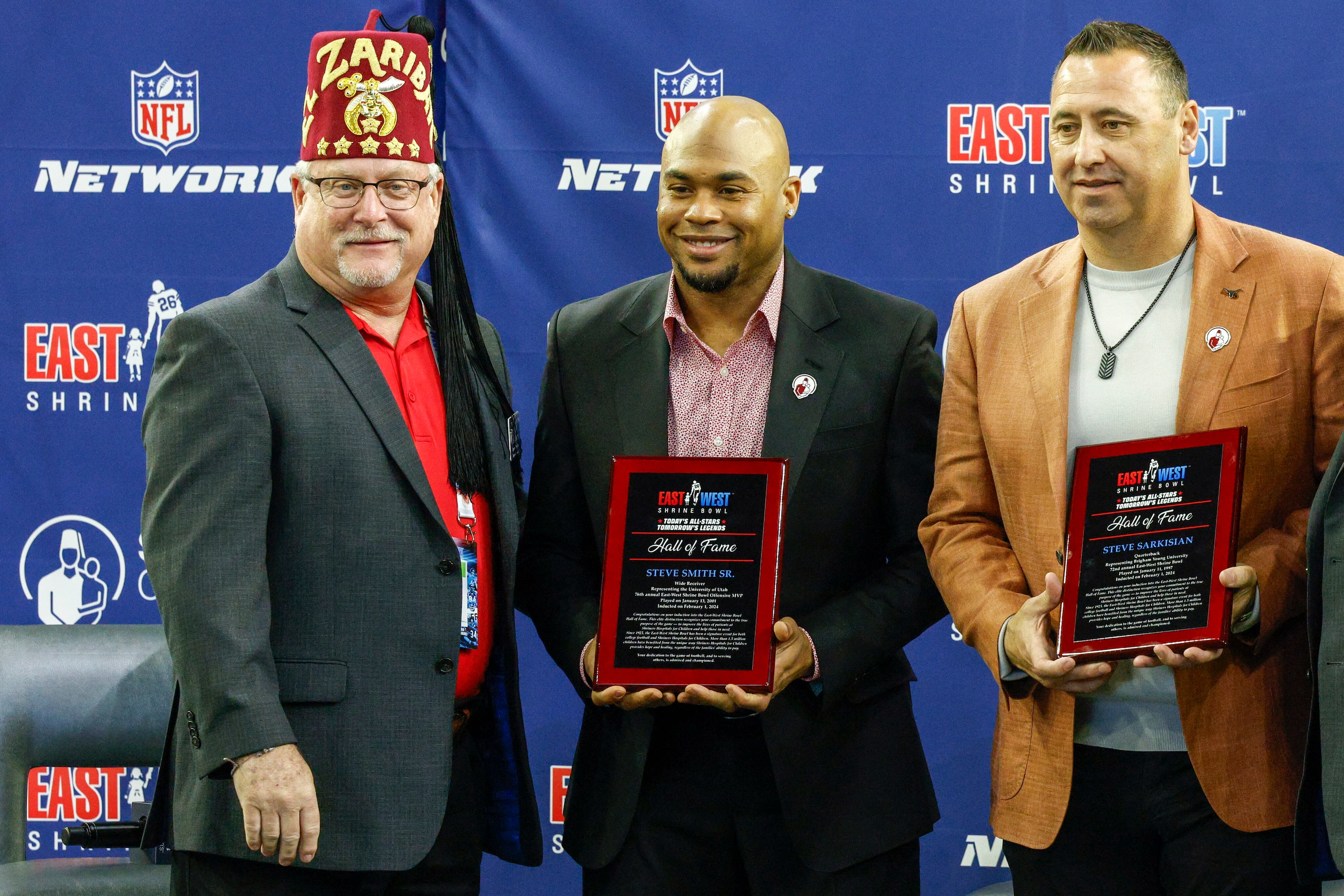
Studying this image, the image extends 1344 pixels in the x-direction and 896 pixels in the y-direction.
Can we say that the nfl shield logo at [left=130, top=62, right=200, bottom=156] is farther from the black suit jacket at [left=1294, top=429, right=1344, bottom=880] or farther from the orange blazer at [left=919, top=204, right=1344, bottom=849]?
the black suit jacket at [left=1294, top=429, right=1344, bottom=880]

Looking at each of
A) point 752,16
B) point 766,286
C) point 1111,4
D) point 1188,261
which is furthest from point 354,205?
point 1111,4

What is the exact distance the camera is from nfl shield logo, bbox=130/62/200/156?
4086 millimetres

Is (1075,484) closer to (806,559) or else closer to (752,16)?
(806,559)

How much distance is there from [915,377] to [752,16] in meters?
1.75

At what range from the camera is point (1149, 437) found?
7.68ft

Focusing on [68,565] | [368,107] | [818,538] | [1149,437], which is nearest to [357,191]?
[368,107]

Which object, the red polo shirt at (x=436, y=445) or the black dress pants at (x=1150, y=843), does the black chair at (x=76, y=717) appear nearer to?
the red polo shirt at (x=436, y=445)

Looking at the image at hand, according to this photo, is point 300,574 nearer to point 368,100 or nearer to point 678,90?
point 368,100

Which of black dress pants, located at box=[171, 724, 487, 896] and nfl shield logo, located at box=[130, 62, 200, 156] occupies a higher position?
nfl shield logo, located at box=[130, 62, 200, 156]

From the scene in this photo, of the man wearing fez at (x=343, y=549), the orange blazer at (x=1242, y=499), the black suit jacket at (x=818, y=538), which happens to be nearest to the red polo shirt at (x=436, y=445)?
the man wearing fez at (x=343, y=549)

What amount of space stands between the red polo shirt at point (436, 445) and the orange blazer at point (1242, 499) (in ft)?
2.84

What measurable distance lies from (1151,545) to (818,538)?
63 cm

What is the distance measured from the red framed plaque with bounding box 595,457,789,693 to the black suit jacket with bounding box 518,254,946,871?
0.19 m

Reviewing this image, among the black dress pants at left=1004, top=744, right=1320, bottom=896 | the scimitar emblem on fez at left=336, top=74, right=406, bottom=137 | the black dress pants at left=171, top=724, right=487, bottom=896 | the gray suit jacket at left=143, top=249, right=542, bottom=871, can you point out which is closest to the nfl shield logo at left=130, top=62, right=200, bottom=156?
the scimitar emblem on fez at left=336, top=74, right=406, bottom=137
